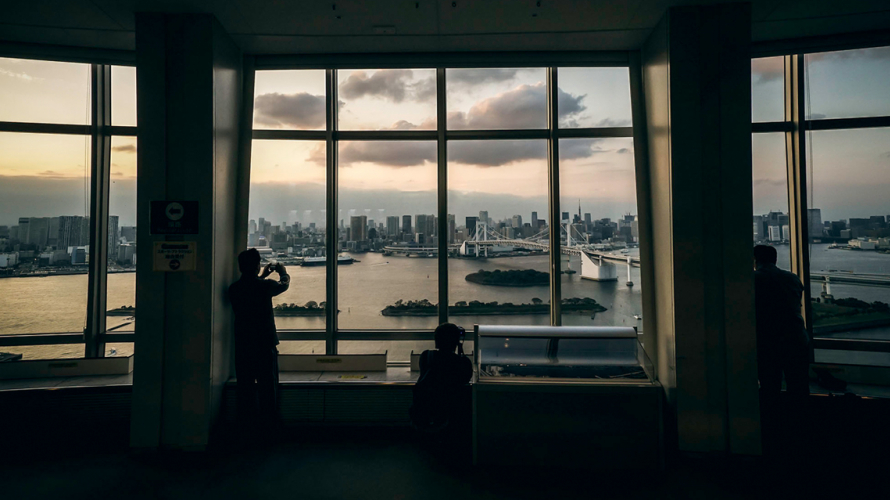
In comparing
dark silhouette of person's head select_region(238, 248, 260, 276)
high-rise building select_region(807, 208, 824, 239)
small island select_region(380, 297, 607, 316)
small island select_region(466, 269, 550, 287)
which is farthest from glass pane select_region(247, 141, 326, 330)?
high-rise building select_region(807, 208, 824, 239)

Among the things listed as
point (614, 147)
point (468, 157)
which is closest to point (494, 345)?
point (468, 157)

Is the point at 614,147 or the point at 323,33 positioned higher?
the point at 323,33

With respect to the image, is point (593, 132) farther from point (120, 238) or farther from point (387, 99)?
point (120, 238)

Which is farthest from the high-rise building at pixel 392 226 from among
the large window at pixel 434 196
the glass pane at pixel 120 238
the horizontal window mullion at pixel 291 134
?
the glass pane at pixel 120 238

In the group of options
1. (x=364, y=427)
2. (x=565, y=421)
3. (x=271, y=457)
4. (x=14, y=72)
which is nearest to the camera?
(x=565, y=421)

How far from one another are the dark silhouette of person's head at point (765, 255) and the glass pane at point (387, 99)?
3.12 metres

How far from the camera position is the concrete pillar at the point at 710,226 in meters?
2.96

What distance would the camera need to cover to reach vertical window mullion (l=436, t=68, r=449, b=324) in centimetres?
383

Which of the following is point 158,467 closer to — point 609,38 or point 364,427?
point 364,427

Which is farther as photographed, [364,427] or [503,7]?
[364,427]

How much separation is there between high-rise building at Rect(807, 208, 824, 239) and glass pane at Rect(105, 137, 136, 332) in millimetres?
6702

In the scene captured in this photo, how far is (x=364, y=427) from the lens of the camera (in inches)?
134

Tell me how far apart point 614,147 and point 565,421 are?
8.58ft

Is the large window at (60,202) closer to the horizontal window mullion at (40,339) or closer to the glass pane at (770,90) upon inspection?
the horizontal window mullion at (40,339)
